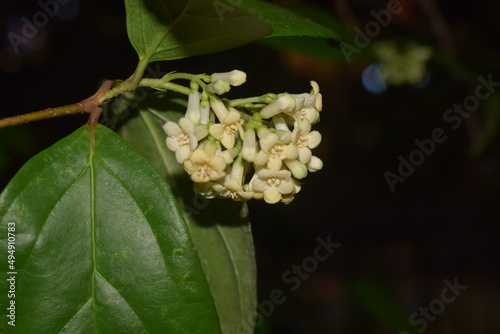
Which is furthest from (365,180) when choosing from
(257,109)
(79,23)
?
(257,109)

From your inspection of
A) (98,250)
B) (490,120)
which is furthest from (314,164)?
(490,120)

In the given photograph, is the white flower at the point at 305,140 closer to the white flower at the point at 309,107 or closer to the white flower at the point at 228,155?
the white flower at the point at 309,107

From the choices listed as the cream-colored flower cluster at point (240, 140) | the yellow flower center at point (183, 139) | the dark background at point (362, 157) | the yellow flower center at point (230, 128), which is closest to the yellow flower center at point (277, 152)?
the cream-colored flower cluster at point (240, 140)

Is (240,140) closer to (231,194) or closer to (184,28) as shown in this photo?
(231,194)

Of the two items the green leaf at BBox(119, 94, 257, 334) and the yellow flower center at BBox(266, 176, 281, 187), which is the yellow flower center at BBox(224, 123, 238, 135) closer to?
the yellow flower center at BBox(266, 176, 281, 187)

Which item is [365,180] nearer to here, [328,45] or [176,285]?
[328,45]

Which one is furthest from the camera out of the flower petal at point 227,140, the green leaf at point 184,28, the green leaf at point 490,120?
the green leaf at point 490,120
